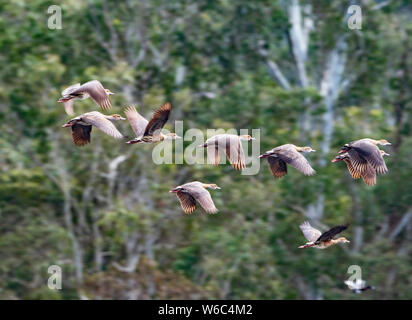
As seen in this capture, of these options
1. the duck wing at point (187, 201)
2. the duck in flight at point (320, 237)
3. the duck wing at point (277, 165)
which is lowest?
the duck in flight at point (320, 237)

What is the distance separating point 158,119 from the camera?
35.2 feet

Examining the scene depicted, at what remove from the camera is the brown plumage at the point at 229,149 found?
10.8m

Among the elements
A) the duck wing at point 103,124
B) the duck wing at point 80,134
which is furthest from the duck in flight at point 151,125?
the duck wing at point 80,134

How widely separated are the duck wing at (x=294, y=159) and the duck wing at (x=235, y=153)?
35.3 inches

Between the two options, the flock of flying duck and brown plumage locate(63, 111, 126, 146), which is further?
brown plumage locate(63, 111, 126, 146)

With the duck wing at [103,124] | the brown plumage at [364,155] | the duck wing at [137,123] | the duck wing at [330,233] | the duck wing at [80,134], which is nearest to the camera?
the duck wing at [330,233]

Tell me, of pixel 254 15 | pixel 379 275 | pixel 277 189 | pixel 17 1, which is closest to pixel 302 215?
pixel 277 189

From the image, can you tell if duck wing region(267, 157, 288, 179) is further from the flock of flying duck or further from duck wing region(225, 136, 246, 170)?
duck wing region(225, 136, 246, 170)

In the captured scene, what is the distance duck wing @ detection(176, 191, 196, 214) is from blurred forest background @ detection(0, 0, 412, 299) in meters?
5.40

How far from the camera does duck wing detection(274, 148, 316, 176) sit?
11.4m

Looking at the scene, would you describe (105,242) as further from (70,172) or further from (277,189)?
(277,189)

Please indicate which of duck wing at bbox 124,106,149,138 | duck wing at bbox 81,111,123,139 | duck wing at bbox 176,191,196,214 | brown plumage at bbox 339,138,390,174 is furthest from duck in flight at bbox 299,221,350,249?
duck wing at bbox 81,111,123,139

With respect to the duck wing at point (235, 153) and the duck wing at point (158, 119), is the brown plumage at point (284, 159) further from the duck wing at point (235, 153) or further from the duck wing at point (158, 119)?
the duck wing at point (158, 119)

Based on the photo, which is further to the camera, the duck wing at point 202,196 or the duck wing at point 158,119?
the duck wing at point 202,196
